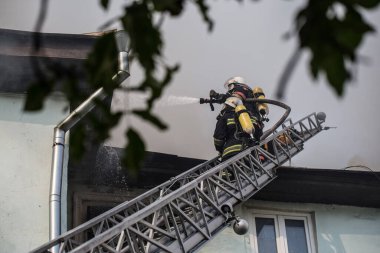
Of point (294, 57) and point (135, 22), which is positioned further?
point (135, 22)

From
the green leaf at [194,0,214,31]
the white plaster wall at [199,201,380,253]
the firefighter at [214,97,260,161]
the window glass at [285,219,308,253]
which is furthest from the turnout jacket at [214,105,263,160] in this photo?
the green leaf at [194,0,214,31]

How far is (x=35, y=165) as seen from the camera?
752 cm

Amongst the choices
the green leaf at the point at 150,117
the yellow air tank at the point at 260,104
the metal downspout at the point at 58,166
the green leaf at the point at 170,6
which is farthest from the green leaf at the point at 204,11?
the yellow air tank at the point at 260,104

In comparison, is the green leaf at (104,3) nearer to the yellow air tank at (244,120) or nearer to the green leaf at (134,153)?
the green leaf at (134,153)

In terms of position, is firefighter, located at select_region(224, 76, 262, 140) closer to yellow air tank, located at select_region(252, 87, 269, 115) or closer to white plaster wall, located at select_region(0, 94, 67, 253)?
yellow air tank, located at select_region(252, 87, 269, 115)

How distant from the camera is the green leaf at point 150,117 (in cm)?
220

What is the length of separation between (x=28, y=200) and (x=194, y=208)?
160 cm

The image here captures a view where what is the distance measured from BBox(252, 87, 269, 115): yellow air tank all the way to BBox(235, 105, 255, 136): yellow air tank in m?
0.71

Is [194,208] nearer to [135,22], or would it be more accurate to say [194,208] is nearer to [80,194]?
[80,194]

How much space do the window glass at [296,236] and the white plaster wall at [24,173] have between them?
3.06 metres

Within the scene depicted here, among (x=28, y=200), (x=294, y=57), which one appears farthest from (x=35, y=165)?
(x=294, y=57)

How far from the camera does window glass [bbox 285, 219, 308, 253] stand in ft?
29.5

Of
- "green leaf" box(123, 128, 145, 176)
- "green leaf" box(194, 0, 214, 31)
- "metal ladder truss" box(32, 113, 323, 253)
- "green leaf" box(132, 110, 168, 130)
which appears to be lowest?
"metal ladder truss" box(32, 113, 323, 253)

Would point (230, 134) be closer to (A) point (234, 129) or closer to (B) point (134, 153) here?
(A) point (234, 129)
